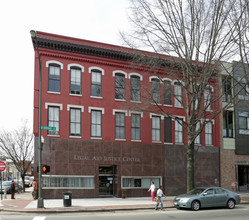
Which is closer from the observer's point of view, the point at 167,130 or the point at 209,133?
the point at 167,130

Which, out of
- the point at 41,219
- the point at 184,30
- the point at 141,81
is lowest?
the point at 41,219

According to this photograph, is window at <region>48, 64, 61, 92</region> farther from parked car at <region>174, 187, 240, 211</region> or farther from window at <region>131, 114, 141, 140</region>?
parked car at <region>174, 187, 240, 211</region>

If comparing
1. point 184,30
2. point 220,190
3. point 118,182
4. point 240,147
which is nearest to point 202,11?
point 184,30

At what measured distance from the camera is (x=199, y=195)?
19.6m

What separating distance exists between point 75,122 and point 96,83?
3904 mm

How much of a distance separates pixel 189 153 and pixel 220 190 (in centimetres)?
372

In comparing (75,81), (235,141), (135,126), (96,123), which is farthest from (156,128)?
(235,141)

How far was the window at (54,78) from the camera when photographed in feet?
Answer: 89.1

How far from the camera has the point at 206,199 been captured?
64.4 ft

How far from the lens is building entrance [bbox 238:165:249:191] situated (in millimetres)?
34938

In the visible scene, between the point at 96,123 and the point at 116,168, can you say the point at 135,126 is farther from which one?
the point at 116,168

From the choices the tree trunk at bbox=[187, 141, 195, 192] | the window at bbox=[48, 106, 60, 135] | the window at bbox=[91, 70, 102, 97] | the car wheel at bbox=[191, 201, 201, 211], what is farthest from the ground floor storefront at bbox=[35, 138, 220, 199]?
the car wheel at bbox=[191, 201, 201, 211]

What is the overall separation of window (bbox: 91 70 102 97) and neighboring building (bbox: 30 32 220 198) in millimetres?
86

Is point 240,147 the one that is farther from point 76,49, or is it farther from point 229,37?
point 76,49
